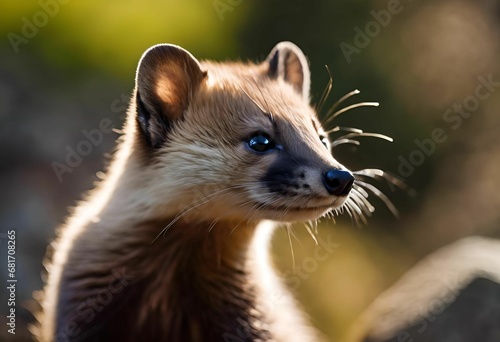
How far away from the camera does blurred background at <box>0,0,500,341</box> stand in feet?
16.9

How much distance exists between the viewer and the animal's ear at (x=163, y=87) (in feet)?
9.00

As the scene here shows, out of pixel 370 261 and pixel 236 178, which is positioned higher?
pixel 236 178

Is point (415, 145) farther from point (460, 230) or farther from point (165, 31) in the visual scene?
point (165, 31)

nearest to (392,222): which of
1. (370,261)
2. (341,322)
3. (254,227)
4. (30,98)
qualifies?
(370,261)

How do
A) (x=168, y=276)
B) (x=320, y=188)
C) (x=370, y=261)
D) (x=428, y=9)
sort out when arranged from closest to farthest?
1. (x=320, y=188)
2. (x=168, y=276)
3. (x=370, y=261)
4. (x=428, y=9)

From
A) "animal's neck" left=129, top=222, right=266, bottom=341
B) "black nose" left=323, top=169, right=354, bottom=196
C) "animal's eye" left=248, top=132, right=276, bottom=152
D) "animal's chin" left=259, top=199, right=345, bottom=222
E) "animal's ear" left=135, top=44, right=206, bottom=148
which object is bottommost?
"animal's neck" left=129, top=222, right=266, bottom=341

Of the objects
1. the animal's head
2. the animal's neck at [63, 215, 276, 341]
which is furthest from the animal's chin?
the animal's neck at [63, 215, 276, 341]

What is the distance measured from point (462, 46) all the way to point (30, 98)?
4111 millimetres

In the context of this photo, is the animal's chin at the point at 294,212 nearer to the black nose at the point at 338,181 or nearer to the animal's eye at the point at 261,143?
the black nose at the point at 338,181

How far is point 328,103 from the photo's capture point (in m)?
6.16

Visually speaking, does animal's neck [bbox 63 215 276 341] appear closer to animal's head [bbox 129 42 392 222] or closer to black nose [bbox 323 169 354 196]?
animal's head [bbox 129 42 392 222]

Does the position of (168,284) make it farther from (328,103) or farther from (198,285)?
(328,103)

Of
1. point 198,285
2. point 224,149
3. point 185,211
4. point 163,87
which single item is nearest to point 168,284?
point 198,285

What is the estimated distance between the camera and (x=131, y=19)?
208 inches
